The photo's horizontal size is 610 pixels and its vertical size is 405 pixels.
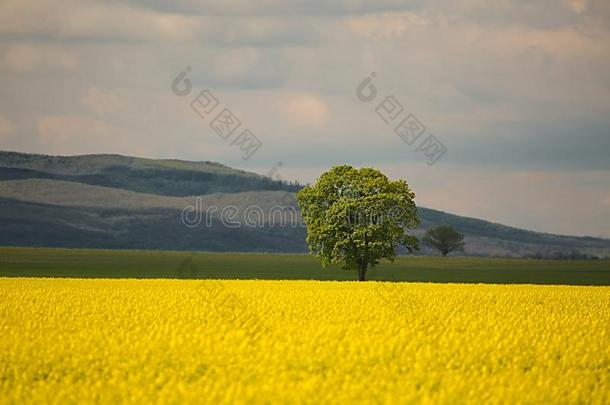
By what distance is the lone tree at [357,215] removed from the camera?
71.9m

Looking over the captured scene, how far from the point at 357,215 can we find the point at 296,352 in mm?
46671

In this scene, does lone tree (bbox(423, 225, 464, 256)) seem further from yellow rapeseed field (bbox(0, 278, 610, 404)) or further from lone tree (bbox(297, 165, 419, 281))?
yellow rapeseed field (bbox(0, 278, 610, 404))

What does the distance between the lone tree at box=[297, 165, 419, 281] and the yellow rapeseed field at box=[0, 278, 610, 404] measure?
30.7 meters

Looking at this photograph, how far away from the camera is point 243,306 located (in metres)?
38.2

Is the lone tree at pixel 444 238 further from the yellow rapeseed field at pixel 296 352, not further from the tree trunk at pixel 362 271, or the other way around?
the yellow rapeseed field at pixel 296 352

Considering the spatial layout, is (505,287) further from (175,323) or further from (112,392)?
(112,392)

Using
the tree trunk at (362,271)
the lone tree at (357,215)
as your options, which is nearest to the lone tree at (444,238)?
the tree trunk at (362,271)

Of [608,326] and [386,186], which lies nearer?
[608,326]

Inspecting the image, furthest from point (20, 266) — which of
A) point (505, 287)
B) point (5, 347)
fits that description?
point (5, 347)

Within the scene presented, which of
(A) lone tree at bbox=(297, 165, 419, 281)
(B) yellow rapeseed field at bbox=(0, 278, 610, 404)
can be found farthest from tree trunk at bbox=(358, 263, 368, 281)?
(B) yellow rapeseed field at bbox=(0, 278, 610, 404)

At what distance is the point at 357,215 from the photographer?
72250 mm

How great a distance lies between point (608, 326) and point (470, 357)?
983cm

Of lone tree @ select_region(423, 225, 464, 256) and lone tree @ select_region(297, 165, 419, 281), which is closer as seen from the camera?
lone tree @ select_region(297, 165, 419, 281)

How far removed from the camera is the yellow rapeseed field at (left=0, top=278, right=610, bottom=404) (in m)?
21.2
